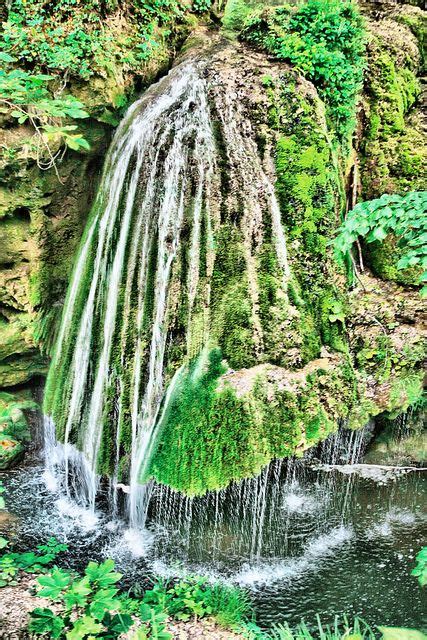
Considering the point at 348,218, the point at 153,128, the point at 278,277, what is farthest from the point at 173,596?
the point at 153,128

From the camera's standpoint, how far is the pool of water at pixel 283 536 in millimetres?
4137

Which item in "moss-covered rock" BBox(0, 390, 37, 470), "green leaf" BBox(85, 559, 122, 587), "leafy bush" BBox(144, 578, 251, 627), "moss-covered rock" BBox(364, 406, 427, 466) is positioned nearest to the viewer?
"green leaf" BBox(85, 559, 122, 587)

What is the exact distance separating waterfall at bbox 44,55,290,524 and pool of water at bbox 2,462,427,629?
0.32 m

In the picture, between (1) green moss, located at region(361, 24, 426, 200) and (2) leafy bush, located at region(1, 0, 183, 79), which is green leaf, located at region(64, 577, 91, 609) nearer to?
(2) leafy bush, located at region(1, 0, 183, 79)

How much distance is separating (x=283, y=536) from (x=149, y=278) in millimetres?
2620

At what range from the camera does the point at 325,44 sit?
5.13 metres

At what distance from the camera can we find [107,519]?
16.1 ft

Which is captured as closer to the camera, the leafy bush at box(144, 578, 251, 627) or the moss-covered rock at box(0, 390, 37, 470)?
the leafy bush at box(144, 578, 251, 627)

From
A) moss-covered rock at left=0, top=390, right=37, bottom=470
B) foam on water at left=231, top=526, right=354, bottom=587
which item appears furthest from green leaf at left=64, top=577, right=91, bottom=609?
moss-covered rock at left=0, top=390, right=37, bottom=470

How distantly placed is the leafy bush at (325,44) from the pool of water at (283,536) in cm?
361

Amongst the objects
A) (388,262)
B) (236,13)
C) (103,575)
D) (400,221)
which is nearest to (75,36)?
(236,13)

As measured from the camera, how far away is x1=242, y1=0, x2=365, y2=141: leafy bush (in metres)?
5.11

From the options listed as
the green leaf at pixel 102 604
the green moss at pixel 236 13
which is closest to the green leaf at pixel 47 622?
the green leaf at pixel 102 604

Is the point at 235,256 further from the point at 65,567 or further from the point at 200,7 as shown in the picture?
the point at 200,7
